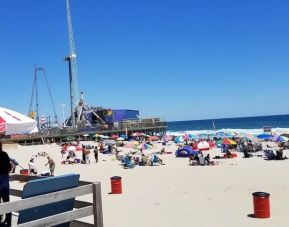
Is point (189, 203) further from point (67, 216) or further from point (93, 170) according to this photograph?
point (93, 170)

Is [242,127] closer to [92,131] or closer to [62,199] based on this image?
[92,131]

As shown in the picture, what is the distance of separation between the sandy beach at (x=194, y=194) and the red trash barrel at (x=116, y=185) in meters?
0.23

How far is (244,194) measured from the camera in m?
13.5

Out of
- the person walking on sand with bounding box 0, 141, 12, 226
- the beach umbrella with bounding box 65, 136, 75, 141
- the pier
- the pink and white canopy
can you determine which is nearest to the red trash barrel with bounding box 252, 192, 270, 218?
the pink and white canopy

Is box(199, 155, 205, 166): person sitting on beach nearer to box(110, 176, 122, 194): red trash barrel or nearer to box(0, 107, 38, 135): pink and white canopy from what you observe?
box(110, 176, 122, 194): red trash barrel

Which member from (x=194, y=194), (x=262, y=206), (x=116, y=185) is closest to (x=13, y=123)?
(x=262, y=206)

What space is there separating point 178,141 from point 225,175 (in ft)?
94.5

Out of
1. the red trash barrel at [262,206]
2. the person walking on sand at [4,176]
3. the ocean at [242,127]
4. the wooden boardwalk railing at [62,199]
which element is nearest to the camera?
the wooden boardwalk railing at [62,199]

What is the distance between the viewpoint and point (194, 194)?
13562 mm

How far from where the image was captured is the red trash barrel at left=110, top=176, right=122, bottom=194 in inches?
540

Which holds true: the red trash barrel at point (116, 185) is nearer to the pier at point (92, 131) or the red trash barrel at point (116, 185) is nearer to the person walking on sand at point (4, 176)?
the person walking on sand at point (4, 176)

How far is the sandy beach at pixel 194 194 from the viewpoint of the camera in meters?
9.64

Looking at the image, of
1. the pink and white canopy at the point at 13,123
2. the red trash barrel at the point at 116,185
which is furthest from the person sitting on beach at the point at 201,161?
the pink and white canopy at the point at 13,123

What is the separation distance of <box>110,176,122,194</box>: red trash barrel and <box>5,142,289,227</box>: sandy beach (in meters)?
0.23
